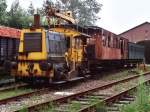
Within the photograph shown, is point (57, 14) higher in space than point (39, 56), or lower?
higher

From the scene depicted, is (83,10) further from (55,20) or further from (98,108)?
(98,108)

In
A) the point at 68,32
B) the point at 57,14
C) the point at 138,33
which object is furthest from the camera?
the point at 138,33

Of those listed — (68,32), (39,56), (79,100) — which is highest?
(68,32)

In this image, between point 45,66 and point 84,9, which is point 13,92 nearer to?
point 45,66

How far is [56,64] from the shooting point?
18344 millimetres

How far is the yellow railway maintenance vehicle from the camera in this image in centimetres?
1789

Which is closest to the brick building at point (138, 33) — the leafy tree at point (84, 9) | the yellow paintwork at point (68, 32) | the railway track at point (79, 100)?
the leafy tree at point (84, 9)

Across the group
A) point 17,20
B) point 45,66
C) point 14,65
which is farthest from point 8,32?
point 17,20

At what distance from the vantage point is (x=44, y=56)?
59.5 ft

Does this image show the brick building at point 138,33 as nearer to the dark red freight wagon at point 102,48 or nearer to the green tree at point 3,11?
the green tree at point 3,11

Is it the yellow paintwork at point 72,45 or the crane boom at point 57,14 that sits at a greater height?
the crane boom at point 57,14

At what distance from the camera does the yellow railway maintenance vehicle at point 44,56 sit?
17891 mm

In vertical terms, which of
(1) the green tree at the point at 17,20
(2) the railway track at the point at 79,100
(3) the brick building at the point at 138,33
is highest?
(3) the brick building at the point at 138,33

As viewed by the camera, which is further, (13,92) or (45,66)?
(45,66)
